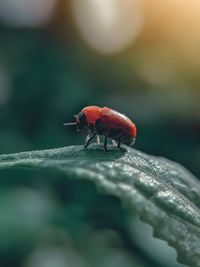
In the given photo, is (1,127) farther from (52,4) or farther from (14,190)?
→ (52,4)

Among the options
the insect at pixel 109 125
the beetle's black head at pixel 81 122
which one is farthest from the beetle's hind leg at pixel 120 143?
the beetle's black head at pixel 81 122

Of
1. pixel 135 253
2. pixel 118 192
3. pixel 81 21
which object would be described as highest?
pixel 118 192

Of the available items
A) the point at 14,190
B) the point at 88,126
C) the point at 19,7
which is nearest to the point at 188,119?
the point at 14,190

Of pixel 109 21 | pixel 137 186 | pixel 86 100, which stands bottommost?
pixel 86 100

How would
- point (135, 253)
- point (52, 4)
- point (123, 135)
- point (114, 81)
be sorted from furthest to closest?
1. point (52, 4)
2. point (114, 81)
3. point (135, 253)
4. point (123, 135)

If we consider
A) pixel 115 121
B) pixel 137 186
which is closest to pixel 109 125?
pixel 115 121

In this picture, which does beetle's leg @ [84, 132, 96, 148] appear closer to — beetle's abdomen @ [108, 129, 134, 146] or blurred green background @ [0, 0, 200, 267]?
beetle's abdomen @ [108, 129, 134, 146]

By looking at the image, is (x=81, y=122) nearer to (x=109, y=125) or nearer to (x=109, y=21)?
(x=109, y=125)

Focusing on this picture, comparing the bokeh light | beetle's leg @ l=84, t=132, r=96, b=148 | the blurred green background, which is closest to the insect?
beetle's leg @ l=84, t=132, r=96, b=148
